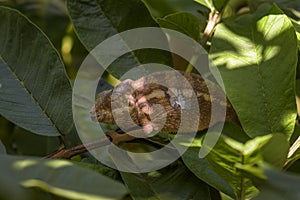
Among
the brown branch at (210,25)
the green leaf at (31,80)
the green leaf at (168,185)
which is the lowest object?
the green leaf at (168,185)

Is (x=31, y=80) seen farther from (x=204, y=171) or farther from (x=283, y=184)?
(x=283, y=184)

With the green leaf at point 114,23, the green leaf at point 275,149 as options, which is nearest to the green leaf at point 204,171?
the green leaf at point 275,149

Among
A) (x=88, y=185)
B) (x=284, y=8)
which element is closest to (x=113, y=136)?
(x=88, y=185)

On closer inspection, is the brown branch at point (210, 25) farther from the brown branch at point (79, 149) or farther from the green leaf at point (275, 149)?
the green leaf at point (275, 149)

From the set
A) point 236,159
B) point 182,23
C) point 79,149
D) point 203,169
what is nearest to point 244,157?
point 236,159

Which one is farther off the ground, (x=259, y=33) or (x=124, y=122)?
(x=259, y=33)

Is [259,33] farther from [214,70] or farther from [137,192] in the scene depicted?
[137,192]
